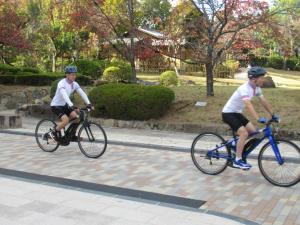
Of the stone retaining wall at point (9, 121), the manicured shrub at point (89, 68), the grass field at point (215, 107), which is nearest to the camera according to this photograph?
the grass field at point (215, 107)

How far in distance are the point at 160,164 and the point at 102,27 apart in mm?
9825

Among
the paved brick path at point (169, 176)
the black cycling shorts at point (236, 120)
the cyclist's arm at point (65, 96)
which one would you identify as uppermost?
the cyclist's arm at point (65, 96)

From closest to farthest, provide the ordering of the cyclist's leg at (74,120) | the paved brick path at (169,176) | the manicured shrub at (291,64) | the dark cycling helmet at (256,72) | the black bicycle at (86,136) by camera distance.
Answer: the paved brick path at (169,176) → the dark cycling helmet at (256,72) → the black bicycle at (86,136) → the cyclist's leg at (74,120) → the manicured shrub at (291,64)

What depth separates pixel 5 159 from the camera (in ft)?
30.1

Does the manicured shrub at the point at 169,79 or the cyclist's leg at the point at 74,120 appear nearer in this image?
the cyclist's leg at the point at 74,120

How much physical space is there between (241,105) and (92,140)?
318 cm

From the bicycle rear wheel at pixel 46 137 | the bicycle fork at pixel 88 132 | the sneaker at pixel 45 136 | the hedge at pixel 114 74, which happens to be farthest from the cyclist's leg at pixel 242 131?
the hedge at pixel 114 74

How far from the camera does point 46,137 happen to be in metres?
10.1

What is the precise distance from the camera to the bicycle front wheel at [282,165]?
696cm

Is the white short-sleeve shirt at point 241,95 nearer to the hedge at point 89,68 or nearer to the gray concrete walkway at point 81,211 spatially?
the gray concrete walkway at point 81,211

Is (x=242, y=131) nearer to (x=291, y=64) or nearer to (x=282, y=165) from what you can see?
(x=282, y=165)

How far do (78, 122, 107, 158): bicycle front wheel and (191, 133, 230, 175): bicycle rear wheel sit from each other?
205 cm

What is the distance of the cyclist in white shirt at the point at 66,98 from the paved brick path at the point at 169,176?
27.3 inches

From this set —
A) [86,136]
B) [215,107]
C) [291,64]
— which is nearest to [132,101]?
[215,107]
